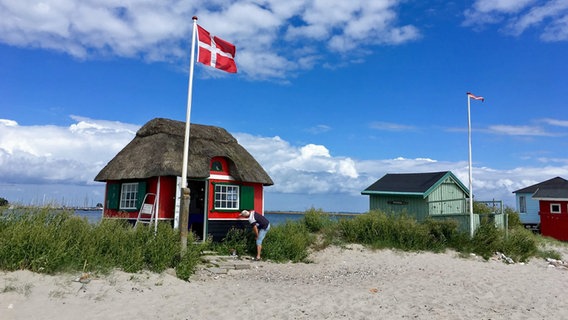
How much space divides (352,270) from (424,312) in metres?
5.23

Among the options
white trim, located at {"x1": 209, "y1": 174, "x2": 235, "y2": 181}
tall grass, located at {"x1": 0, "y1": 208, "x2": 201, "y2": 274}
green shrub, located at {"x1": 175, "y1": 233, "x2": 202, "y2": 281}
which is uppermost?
white trim, located at {"x1": 209, "y1": 174, "x2": 235, "y2": 181}

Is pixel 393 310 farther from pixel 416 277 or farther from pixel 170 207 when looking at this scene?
pixel 170 207

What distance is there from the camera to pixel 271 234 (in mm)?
14414

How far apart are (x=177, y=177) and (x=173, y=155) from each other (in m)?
1.25

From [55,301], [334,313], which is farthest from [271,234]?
[55,301]

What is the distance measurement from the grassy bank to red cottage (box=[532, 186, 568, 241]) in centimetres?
901

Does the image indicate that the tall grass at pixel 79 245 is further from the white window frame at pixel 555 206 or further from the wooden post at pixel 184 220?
the white window frame at pixel 555 206

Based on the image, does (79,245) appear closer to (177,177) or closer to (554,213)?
(177,177)

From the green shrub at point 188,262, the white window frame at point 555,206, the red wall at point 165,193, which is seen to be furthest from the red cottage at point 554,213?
the green shrub at point 188,262

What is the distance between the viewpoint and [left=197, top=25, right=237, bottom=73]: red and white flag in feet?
38.3

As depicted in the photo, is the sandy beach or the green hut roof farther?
the green hut roof

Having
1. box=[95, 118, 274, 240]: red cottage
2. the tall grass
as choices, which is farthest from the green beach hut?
the tall grass

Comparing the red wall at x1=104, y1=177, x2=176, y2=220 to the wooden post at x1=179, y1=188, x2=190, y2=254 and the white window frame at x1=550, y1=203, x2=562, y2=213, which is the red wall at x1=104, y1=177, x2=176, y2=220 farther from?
the white window frame at x1=550, y1=203, x2=562, y2=213

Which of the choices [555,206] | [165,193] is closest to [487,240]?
[555,206]
